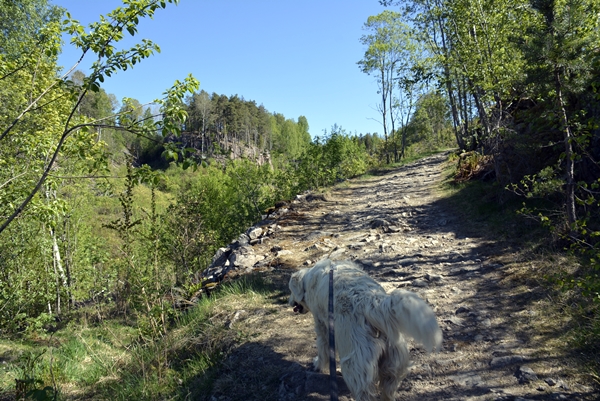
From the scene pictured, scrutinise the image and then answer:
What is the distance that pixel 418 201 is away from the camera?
12102 mm

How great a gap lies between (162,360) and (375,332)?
11.4ft

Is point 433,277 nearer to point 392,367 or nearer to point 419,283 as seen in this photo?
point 419,283

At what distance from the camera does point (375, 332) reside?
2910 millimetres

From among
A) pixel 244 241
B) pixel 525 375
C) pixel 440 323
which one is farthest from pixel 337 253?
pixel 525 375

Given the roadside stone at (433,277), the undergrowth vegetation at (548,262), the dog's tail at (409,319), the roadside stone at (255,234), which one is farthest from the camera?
the roadside stone at (255,234)

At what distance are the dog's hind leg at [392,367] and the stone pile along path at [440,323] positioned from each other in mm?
594

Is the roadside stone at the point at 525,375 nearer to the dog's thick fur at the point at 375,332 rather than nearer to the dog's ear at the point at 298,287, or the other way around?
the dog's thick fur at the point at 375,332

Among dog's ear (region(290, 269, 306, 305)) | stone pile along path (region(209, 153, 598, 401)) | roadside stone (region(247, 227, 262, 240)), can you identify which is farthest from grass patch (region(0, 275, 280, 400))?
roadside stone (region(247, 227, 262, 240))

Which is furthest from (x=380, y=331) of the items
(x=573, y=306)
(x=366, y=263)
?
(x=366, y=263)

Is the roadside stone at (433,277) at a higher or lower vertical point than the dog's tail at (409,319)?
lower

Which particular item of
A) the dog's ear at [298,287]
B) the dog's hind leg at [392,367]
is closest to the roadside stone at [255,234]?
the dog's ear at [298,287]

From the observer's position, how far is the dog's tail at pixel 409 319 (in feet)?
7.94

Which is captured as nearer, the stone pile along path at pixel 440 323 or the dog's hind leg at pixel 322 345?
the stone pile along path at pixel 440 323

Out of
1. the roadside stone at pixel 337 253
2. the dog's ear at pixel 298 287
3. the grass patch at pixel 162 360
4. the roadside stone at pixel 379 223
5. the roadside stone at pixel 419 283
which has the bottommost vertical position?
the grass patch at pixel 162 360
